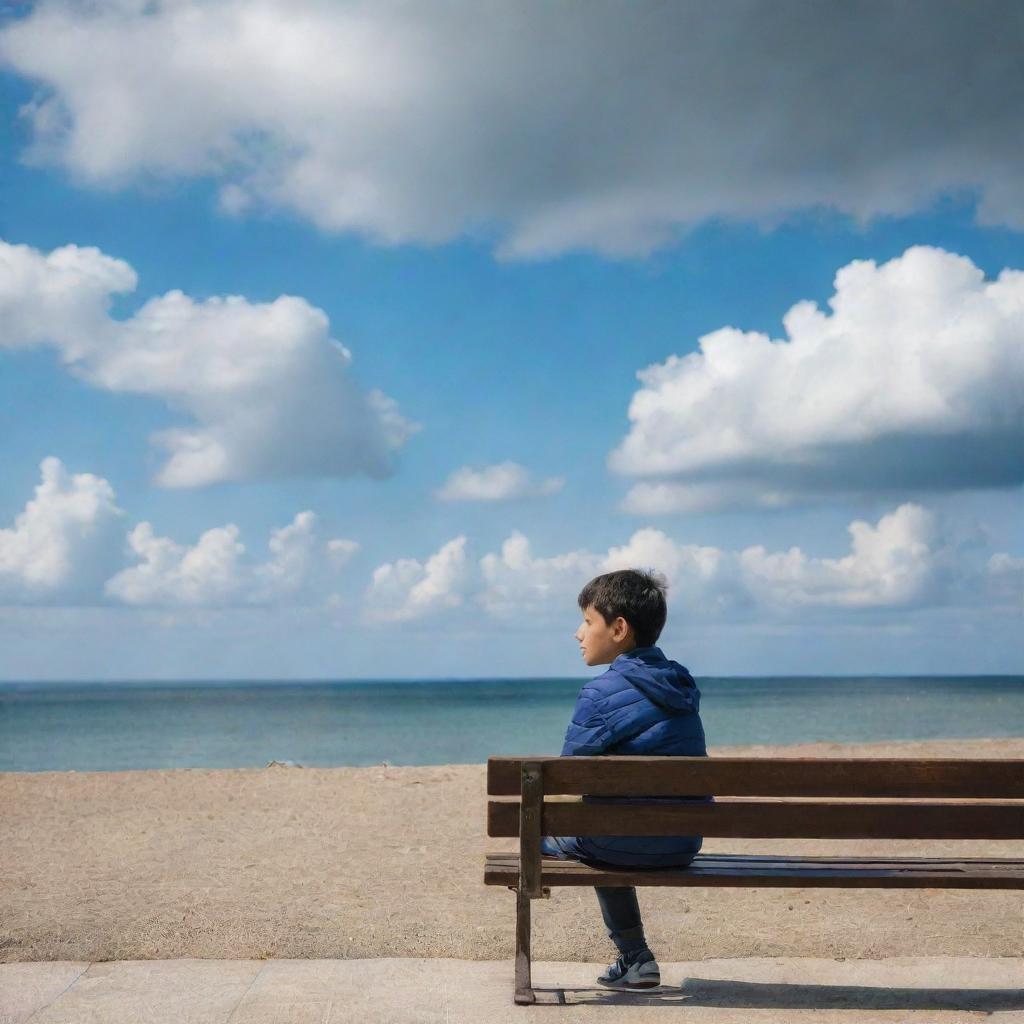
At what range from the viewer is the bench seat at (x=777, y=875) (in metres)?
4.30

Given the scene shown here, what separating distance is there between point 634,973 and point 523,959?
0.46 metres

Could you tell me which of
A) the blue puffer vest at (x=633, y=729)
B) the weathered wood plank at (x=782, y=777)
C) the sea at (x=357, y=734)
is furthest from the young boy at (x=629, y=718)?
the sea at (x=357, y=734)

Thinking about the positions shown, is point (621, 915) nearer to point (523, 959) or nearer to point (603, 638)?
point (523, 959)

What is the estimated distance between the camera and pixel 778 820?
427cm

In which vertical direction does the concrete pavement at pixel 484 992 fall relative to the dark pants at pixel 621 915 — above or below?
below

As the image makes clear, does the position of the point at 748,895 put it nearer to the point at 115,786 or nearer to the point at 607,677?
the point at 607,677

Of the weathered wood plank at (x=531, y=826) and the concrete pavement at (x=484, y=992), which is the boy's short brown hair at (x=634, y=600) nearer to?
the weathered wood plank at (x=531, y=826)

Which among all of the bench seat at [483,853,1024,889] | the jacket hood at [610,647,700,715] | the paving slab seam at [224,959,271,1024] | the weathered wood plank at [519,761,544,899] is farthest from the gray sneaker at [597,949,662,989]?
the paving slab seam at [224,959,271,1024]

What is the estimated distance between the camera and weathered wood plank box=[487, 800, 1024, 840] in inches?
168

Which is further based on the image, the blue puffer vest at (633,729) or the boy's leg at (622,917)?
the boy's leg at (622,917)

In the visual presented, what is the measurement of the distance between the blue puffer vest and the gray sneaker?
48 cm

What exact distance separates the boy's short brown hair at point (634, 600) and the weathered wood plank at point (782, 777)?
0.64m

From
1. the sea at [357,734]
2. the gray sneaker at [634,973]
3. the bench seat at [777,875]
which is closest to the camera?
the bench seat at [777,875]

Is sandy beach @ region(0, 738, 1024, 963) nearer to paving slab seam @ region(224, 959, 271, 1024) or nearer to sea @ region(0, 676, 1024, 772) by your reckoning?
paving slab seam @ region(224, 959, 271, 1024)
